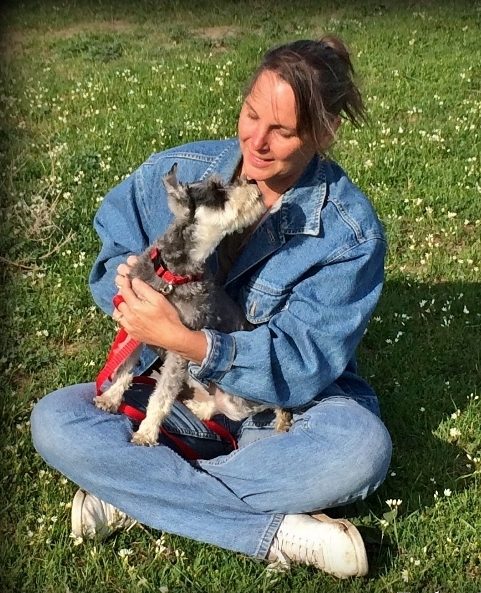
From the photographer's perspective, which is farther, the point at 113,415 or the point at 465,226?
the point at 465,226

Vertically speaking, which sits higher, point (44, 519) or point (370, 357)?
point (44, 519)

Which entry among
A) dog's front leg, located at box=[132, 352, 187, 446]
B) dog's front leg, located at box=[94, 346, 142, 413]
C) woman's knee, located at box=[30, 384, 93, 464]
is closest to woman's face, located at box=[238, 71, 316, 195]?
dog's front leg, located at box=[132, 352, 187, 446]

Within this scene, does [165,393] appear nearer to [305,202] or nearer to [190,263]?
[190,263]

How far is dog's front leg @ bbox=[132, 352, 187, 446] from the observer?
17.3 feet

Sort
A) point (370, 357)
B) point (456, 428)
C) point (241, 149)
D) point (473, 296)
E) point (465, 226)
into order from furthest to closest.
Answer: point (465, 226) < point (473, 296) < point (370, 357) < point (456, 428) < point (241, 149)

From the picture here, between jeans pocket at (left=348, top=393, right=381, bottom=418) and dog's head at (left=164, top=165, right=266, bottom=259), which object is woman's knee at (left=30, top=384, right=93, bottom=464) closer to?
dog's head at (left=164, top=165, right=266, bottom=259)

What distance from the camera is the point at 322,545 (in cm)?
489

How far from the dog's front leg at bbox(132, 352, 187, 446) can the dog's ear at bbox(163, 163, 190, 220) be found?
91 centimetres

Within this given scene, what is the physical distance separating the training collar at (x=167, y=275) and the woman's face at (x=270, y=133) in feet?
2.45

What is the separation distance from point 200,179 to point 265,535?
2.38 metres

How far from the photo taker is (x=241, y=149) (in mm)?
5477

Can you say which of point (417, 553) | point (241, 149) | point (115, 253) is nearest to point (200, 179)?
point (241, 149)

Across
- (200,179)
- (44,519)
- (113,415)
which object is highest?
(200,179)

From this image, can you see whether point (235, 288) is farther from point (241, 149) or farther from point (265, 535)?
point (265, 535)
